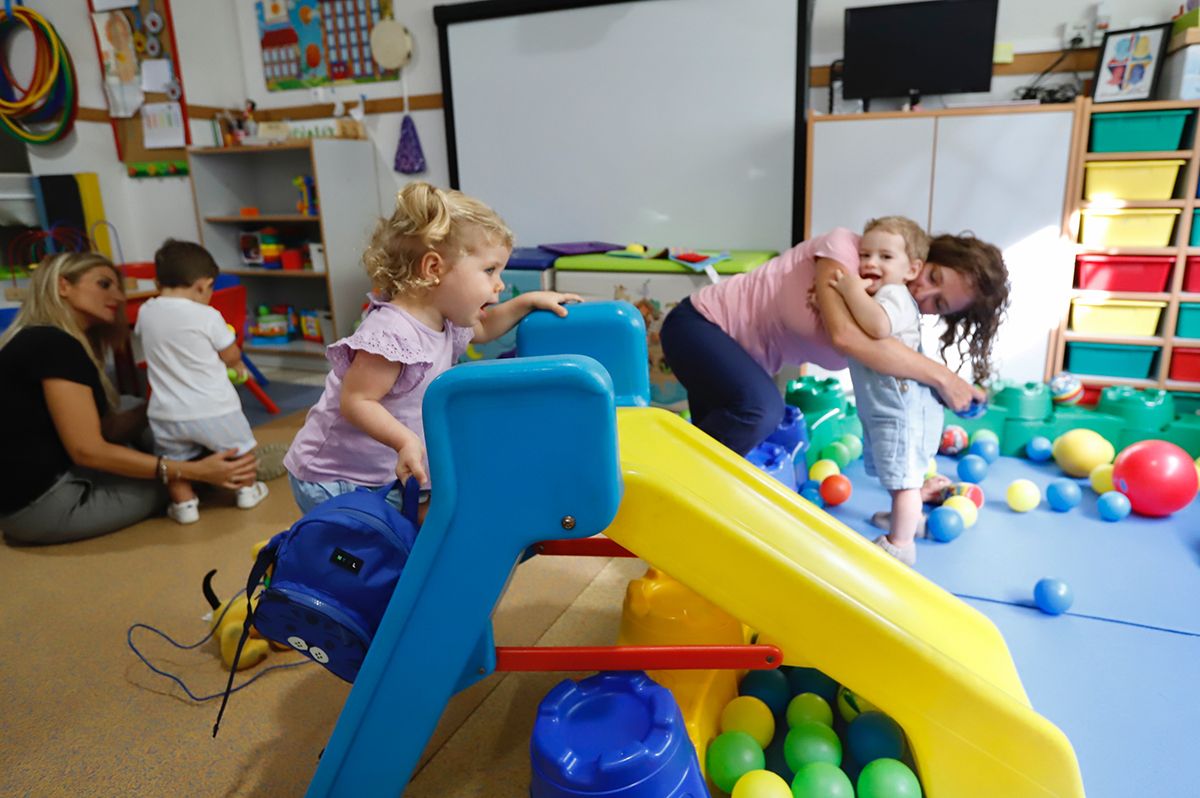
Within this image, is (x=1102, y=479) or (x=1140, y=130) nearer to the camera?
(x=1102, y=479)

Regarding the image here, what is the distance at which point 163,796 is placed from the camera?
1357mm

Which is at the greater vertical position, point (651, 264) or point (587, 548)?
point (651, 264)

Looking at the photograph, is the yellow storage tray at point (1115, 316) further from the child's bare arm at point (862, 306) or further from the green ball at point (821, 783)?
the green ball at point (821, 783)

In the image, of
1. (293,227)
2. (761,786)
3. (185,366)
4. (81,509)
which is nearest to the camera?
(761,786)

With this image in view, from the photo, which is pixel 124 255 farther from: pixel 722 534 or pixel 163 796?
pixel 722 534

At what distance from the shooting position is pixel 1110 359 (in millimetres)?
3113

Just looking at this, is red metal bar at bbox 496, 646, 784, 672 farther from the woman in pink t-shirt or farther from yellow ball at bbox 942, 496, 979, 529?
yellow ball at bbox 942, 496, 979, 529

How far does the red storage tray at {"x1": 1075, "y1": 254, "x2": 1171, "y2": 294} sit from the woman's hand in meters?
3.12

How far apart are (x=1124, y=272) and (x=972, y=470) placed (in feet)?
3.91

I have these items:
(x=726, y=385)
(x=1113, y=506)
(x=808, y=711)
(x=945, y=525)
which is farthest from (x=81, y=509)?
(x=1113, y=506)

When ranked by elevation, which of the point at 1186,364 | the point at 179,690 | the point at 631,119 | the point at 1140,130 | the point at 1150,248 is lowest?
the point at 179,690

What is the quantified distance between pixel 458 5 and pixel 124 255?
244 centimetres

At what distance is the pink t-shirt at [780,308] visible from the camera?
1983 mm

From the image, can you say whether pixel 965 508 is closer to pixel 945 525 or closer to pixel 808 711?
pixel 945 525
